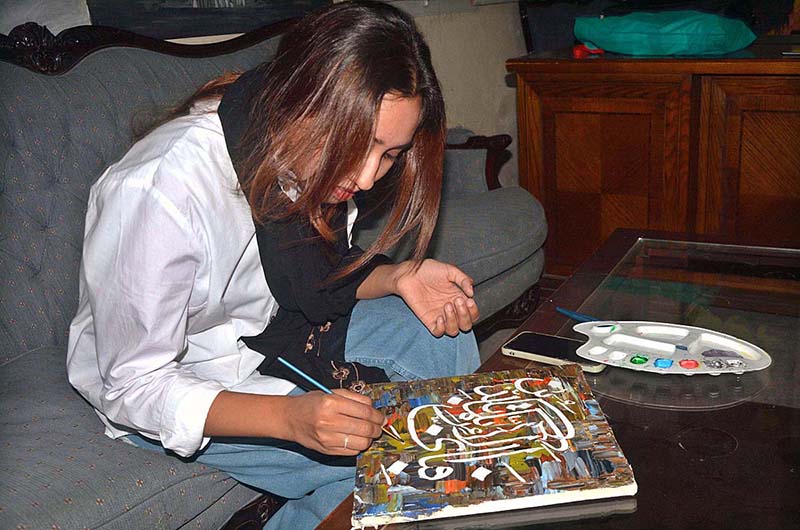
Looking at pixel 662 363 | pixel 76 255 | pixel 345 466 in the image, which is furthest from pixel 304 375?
pixel 76 255

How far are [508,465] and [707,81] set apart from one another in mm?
1937

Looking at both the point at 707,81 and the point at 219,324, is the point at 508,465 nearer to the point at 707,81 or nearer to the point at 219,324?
the point at 219,324

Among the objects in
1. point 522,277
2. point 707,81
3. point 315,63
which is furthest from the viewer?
point 707,81

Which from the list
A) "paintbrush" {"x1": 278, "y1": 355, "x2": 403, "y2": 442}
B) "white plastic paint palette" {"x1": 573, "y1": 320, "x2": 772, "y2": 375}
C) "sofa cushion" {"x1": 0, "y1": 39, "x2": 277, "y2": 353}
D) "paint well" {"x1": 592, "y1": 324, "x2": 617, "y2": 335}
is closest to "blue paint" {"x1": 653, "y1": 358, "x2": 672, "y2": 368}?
"white plastic paint palette" {"x1": 573, "y1": 320, "x2": 772, "y2": 375}

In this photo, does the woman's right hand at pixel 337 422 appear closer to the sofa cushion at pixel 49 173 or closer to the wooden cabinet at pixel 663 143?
the sofa cushion at pixel 49 173

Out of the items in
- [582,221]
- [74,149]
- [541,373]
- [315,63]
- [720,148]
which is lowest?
[582,221]

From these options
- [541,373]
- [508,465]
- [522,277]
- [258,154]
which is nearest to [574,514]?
[508,465]

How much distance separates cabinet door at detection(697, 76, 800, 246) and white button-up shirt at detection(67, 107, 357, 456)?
70.3 inches

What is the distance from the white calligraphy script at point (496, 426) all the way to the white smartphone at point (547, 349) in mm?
113

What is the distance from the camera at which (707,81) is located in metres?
2.35

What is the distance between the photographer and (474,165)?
2258 mm

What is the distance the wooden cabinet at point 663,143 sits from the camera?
7.61 feet

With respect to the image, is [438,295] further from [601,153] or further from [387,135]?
Answer: [601,153]

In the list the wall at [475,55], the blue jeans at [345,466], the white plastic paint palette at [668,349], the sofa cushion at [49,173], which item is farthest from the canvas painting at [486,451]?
the wall at [475,55]
